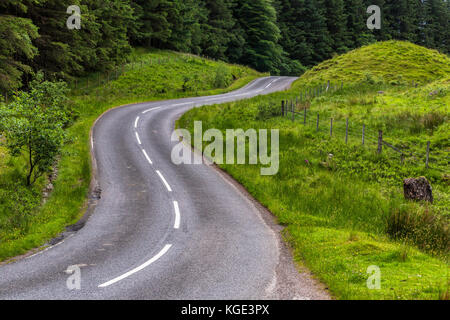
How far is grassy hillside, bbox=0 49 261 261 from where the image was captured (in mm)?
12008

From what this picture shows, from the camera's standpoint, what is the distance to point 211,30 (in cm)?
7275

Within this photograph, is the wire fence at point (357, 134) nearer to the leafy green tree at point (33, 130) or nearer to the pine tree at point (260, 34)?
the leafy green tree at point (33, 130)

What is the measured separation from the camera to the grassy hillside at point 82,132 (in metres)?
12.0

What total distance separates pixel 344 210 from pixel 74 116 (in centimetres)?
2276

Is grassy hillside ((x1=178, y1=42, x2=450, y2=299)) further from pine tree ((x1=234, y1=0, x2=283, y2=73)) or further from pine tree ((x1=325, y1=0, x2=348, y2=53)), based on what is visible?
pine tree ((x1=325, y1=0, x2=348, y2=53))

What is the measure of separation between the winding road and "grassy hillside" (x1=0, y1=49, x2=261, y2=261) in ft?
3.21

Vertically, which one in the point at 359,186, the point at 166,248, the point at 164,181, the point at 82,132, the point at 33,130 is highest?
the point at 33,130

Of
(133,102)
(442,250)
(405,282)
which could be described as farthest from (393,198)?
(133,102)

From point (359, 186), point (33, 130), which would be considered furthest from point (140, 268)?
point (359, 186)

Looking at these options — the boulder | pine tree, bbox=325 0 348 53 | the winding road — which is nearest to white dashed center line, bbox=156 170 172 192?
the winding road

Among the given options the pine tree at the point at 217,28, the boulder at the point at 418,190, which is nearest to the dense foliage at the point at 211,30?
the pine tree at the point at 217,28

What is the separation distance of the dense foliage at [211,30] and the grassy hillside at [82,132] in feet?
10.2

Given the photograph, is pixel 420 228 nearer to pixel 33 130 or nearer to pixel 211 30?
pixel 33 130

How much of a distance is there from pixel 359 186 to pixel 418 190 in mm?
2435
